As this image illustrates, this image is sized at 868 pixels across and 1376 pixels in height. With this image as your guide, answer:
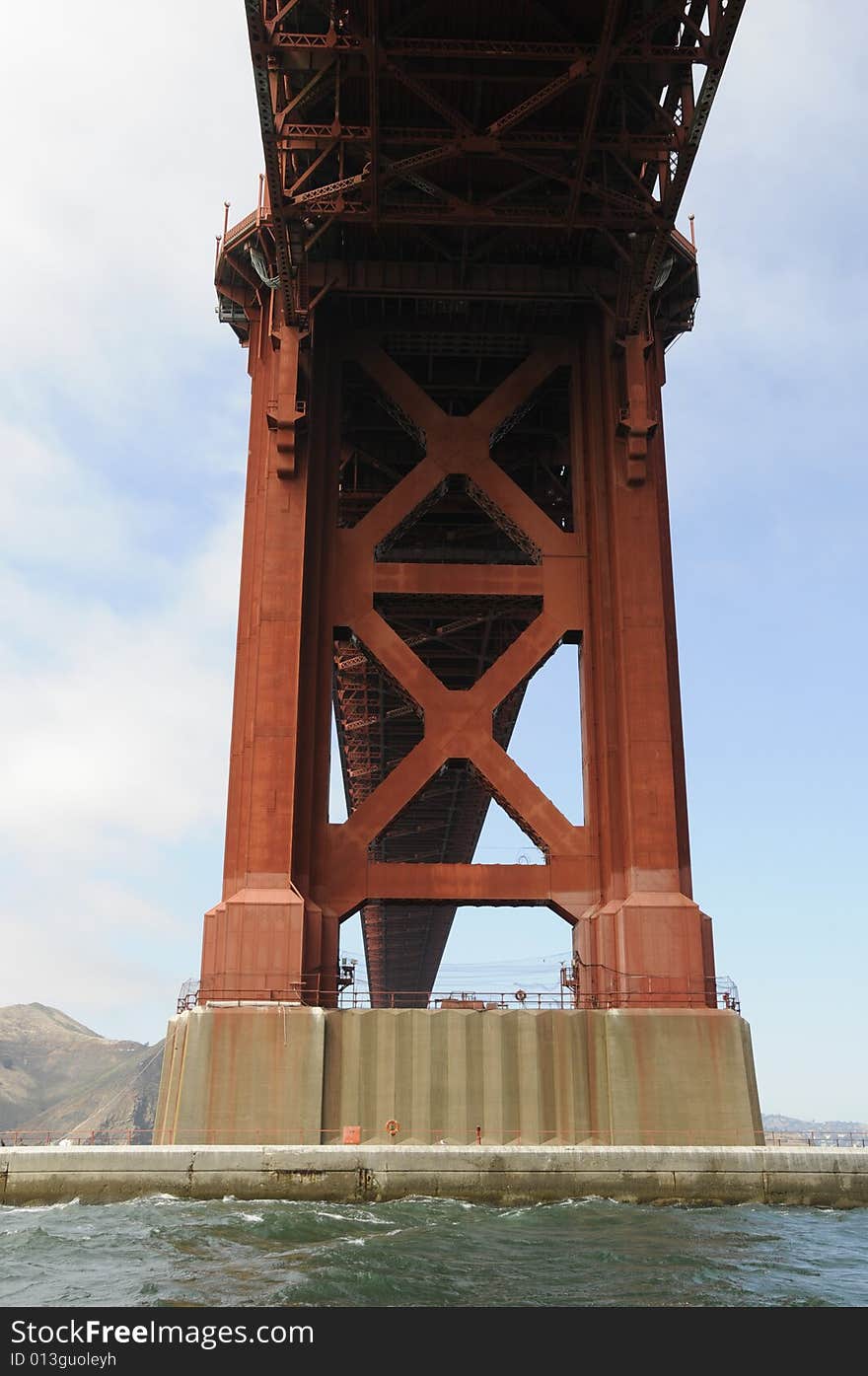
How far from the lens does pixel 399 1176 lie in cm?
1919

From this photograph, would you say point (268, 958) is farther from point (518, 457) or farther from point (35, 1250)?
point (518, 457)

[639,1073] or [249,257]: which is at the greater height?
[249,257]

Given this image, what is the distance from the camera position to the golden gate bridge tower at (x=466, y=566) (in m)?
22.6

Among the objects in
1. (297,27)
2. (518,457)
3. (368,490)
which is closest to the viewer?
(297,27)

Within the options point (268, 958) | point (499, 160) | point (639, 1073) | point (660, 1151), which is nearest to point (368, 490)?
point (499, 160)

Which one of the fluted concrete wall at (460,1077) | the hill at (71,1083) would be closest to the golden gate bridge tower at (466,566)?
the fluted concrete wall at (460,1077)

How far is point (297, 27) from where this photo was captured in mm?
25391

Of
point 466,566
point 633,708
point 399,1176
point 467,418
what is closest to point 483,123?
point 467,418

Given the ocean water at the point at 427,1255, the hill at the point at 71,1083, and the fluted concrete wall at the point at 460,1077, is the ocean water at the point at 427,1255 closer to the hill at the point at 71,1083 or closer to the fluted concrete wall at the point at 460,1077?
the fluted concrete wall at the point at 460,1077

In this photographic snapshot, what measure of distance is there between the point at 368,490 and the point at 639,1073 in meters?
19.8

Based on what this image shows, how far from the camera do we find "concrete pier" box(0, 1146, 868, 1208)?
19062 millimetres

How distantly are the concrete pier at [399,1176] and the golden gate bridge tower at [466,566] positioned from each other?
255 cm

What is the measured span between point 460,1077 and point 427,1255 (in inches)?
334
